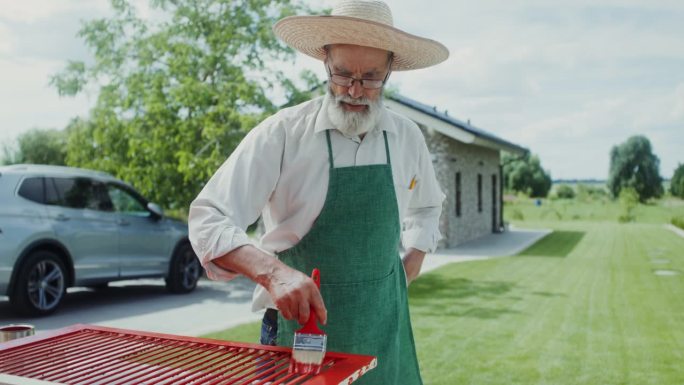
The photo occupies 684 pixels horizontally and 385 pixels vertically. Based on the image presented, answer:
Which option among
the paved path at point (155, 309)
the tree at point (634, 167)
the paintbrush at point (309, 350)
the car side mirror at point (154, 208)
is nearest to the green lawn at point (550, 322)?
the paved path at point (155, 309)

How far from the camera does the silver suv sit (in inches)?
302

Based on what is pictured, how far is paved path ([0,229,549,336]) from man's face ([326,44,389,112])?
16.2 ft

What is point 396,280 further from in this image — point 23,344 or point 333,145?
point 23,344

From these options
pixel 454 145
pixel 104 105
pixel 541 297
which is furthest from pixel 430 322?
pixel 454 145

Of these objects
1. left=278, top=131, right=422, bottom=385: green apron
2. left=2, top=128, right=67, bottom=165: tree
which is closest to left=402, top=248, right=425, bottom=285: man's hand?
left=278, top=131, right=422, bottom=385: green apron

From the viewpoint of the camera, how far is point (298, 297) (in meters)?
1.68

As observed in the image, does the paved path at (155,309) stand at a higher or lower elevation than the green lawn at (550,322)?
lower

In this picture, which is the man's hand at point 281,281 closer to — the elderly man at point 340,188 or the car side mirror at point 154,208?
the elderly man at point 340,188

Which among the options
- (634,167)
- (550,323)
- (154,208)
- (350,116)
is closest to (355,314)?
(350,116)

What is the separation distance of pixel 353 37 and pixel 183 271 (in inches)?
332

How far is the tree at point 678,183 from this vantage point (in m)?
33.0

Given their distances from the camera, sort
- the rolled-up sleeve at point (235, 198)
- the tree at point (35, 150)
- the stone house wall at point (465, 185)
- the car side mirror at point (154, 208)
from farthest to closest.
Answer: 1. the tree at point (35, 150)
2. the stone house wall at point (465, 185)
3. the car side mirror at point (154, 208)
4. the rolled-up sleeve at point (235, 198)

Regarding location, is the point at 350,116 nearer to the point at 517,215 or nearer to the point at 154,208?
the point at 154,208

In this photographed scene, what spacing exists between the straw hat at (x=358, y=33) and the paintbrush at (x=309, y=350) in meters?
0.97
